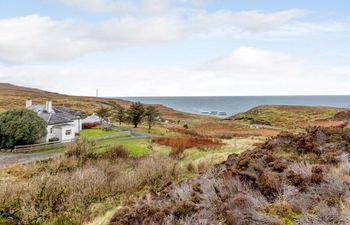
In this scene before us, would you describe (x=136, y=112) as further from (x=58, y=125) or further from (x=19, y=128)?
(x=19, y=128)

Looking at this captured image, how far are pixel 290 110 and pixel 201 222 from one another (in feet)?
327

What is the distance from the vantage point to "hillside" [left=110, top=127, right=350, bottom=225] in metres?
8.56

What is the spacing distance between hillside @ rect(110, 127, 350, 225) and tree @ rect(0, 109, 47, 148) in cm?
3171

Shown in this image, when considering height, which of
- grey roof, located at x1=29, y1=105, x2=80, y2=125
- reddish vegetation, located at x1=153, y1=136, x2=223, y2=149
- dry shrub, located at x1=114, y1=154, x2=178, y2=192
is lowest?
reddish vegetation, located at x1=153, y1=136, x2=223, y2=149

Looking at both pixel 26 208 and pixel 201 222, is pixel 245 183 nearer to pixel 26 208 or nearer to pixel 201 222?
pixel 201 222

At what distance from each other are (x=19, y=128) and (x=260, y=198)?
1423 inches

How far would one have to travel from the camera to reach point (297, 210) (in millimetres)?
8914

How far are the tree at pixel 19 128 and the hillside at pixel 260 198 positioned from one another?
3171cm

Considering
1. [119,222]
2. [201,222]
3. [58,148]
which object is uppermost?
[201,222]

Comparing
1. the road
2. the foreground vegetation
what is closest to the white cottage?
the road

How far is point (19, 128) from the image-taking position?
132ft

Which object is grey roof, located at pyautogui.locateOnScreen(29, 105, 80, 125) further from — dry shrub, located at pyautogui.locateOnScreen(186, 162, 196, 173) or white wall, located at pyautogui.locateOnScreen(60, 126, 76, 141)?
dry shrub, located at pyautogui.locateOnScreen(186, 162, 196, 173)

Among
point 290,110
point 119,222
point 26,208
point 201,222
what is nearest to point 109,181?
point 26,208

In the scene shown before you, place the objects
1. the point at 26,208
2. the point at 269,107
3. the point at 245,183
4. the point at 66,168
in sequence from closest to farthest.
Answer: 1. the point at 245,183
2. the point at 26,208
3. the point at 66,168
4. the point at 269,107
